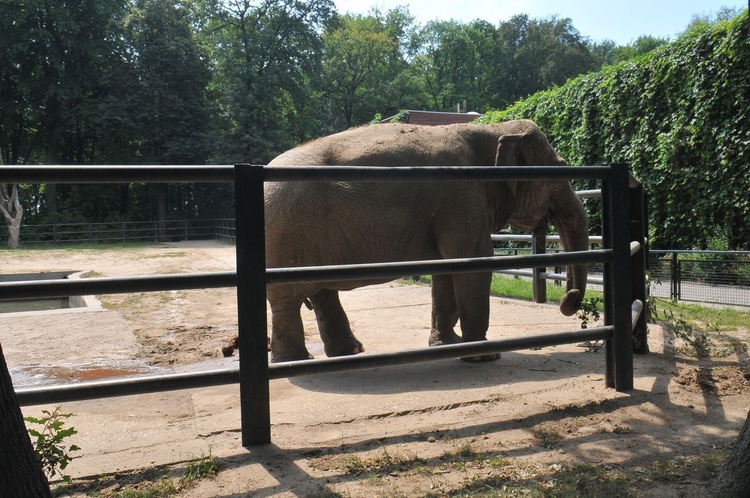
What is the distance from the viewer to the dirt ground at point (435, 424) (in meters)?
2.65

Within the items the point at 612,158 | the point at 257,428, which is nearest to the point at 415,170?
the point at 257,428

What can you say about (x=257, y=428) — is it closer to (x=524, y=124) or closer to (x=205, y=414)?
(x=205, y=414)

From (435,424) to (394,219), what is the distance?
2.11 meters

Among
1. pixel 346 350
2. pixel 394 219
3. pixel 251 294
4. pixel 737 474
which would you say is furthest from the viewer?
pixel 346 350

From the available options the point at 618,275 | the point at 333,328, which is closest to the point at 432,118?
the point at 333,328

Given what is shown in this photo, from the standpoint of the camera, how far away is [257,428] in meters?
3.06

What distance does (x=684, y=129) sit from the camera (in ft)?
40.9

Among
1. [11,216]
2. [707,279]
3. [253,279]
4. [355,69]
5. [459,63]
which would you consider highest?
[459,63]

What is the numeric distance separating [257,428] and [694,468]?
2.02m

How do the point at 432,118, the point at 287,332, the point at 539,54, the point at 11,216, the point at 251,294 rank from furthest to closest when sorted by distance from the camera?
the point at 539,54, the point at 432,118, the point at 11,216, the point at 287,332, the point at 251,294

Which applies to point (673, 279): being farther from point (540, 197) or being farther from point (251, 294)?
point (251, 294)

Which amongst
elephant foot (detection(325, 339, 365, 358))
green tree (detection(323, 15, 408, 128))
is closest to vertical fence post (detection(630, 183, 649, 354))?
elephant foot (detection(325, 339, 365, 358))

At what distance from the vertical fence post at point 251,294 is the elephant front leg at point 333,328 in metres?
2.52

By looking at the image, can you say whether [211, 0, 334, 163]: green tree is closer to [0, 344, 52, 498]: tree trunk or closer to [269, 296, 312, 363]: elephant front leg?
[269, 296, 312, 363]: elephant front leg
